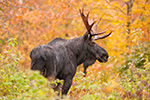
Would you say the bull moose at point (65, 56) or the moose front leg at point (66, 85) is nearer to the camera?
the bull moose at point (65, 56)

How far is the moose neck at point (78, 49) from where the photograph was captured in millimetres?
6375

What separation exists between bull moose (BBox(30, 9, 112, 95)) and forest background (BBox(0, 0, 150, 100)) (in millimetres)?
416

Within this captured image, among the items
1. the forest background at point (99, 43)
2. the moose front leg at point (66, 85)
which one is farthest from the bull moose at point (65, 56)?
the forest background at point (99, 43)

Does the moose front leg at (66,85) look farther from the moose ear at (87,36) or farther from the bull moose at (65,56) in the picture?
the moose ear at (87,36)

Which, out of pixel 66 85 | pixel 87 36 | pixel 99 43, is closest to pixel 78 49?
pixel 87 36

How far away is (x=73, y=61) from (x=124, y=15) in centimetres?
665

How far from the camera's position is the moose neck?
6.38 metres

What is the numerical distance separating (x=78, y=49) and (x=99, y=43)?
335 inches

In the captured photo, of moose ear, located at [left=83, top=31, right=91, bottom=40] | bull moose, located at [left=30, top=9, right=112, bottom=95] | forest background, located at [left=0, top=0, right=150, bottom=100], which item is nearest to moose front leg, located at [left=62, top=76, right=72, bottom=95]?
bull moose, located at [left=30, top=9, right=112, bottom=95]

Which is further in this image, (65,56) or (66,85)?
(65,56)

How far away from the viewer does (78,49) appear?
644 cm

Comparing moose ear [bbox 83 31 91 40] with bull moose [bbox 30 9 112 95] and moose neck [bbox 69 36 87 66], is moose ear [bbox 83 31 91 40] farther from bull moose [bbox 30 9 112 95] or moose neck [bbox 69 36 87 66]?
moose neck [bbox 69 36 87 66]

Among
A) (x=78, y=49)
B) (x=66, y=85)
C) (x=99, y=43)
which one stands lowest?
(x=99, y=43)

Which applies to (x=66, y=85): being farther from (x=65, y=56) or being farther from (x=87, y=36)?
(x=87, y=36)
